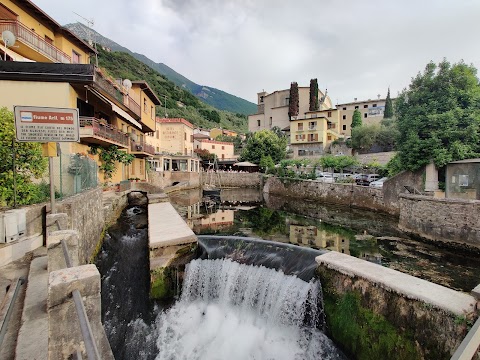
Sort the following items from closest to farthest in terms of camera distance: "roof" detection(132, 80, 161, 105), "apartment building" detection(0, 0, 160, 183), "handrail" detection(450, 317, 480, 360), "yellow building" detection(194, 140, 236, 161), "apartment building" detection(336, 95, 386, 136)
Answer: "handrail" detection(450, 317, 480, 360) → "apartment building" detection(0, 0, 160, 183) → "roof" detection(132, 80, 161, 105) → "yellow building" detection(194, 140, 236, 161) → "apartment building" detection(336, 95, 386, 136)

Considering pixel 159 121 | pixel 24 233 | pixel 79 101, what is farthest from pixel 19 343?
pixel 159 121

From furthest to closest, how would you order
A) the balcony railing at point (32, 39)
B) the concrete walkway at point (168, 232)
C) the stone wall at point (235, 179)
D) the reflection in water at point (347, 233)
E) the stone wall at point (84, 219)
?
the stone wall at point (235, 179)
the balcony railing at point (32, 39)
the reflection in water at point (347, 233)
the concrete walkway at point (168, 232)
the stone wall at point (84, 219)

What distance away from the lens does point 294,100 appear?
5991cm

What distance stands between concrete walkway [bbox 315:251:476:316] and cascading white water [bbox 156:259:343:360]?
848 mm

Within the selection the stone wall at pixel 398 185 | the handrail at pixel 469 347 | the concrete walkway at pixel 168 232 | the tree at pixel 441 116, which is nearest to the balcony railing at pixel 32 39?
the concrete walkway at pixel 168 232

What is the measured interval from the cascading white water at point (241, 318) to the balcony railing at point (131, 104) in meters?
19.6

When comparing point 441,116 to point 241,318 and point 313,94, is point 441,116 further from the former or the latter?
point 313,94

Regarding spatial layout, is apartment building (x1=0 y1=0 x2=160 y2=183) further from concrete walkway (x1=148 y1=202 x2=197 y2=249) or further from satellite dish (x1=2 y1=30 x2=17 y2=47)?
concrete walkway (x1=148 y1=202 x2=197 y2=249)

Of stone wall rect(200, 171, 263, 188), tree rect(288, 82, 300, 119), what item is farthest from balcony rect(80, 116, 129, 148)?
tree rect(288, 82, 300, 119)

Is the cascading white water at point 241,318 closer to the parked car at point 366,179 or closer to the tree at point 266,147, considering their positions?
the parked car at point 366,179

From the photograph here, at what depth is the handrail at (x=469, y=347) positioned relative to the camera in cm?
235

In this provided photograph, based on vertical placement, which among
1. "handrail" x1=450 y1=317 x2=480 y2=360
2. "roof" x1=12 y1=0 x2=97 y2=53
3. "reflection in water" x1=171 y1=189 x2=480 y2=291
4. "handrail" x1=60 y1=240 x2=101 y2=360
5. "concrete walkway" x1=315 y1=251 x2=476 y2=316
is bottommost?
"reflection in water" x1=171 y1=189 x2=480 y2=291

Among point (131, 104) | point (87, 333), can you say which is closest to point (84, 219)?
point (87, 333)

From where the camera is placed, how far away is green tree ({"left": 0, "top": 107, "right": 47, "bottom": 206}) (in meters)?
6.86
